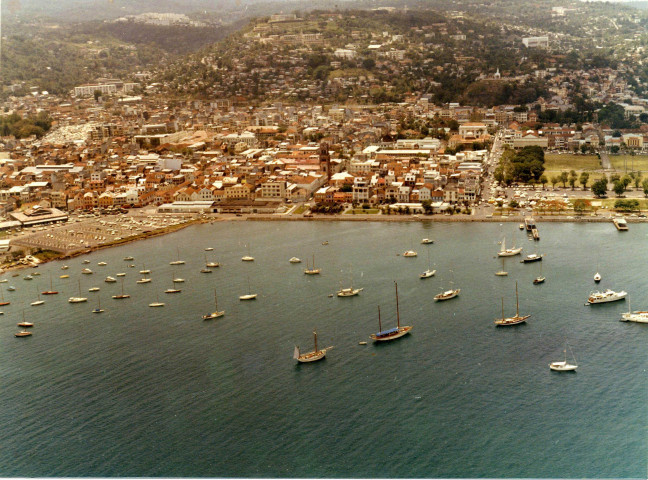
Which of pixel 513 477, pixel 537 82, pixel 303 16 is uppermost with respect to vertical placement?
pixel 303 16

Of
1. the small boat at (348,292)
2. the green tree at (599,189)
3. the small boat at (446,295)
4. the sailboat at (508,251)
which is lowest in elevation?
the small boat at (446,295)

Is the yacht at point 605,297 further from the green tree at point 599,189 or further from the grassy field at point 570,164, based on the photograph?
the grassy field at point 570,164

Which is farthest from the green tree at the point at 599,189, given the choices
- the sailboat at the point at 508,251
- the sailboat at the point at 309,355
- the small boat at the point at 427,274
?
the sailboat at the point at 309,355

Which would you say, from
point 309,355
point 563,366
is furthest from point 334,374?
point 563,366

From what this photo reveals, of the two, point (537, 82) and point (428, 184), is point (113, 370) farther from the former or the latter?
point (537, 82)

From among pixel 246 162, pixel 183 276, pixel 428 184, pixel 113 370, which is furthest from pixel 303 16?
pixel 113 370

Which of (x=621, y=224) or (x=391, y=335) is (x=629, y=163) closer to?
(x=621, y=224)
